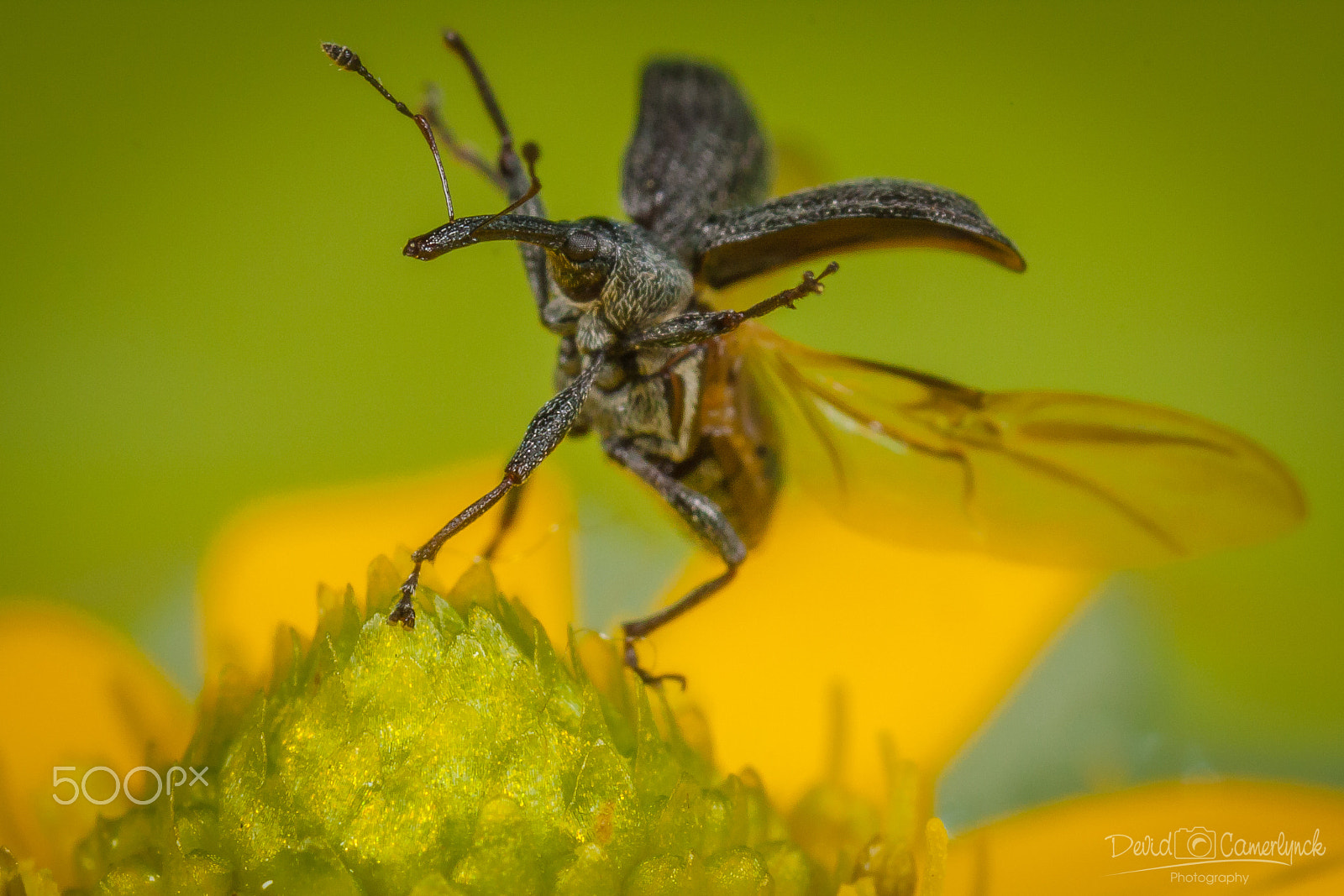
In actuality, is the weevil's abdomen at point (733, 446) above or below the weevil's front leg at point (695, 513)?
above

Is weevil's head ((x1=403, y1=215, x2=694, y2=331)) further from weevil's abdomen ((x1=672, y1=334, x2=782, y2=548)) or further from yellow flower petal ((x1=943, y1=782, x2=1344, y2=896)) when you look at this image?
yellow flower petal ((x1=943, y1=782, x2=1344, y2=896))

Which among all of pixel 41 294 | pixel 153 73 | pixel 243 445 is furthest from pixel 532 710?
pixel 153 73

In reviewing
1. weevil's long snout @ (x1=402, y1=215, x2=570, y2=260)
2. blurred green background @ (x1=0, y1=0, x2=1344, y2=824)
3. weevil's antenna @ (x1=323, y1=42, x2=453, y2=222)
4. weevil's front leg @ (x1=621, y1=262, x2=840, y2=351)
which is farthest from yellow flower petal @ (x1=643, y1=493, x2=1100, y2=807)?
weevil's antenna @ (x1=323, y1=42, x2=453, y2=222)

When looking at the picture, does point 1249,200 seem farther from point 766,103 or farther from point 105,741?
point 105,741

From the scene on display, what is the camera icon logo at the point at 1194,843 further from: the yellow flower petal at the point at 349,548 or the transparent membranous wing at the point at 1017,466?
the yellow flower petal at the point at 349,548

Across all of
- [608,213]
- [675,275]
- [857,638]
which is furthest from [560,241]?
[608,213]

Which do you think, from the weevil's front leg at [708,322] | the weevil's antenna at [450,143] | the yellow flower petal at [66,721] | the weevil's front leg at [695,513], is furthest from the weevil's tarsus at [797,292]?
the yellow flower petal at [66,721]
